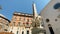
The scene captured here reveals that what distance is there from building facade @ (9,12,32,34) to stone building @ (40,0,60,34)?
3.49 metres

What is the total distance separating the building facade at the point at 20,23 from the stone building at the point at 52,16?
3.49m

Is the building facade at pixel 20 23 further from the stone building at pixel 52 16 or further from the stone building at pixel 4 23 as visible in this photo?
the stone building at pixel 52 16

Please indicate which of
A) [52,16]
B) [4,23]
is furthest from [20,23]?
[52,16]

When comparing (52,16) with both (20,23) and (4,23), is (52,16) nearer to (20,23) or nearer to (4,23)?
(20,23)

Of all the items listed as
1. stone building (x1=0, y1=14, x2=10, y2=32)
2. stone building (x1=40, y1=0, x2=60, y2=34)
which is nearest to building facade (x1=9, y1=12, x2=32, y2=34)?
stone building (x1=0, y1=14, x2=10, y2=32)

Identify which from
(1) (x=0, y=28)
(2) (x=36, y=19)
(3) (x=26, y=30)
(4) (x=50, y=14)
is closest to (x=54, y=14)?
(4) (x=50, y=14)

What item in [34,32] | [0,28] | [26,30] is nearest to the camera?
[34,32]

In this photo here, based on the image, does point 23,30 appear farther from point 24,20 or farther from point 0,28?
point 0,28

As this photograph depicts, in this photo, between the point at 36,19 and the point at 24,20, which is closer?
the point at 36,19

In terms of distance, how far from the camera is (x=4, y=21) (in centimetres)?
1708

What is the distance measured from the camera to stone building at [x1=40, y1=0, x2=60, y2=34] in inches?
484

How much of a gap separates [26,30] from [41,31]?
434 inches

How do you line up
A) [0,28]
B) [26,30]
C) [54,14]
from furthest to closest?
[26,30], [0,28], [54,14]

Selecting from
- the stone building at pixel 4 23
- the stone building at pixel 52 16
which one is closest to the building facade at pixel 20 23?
the stone building at pixel 4 23
